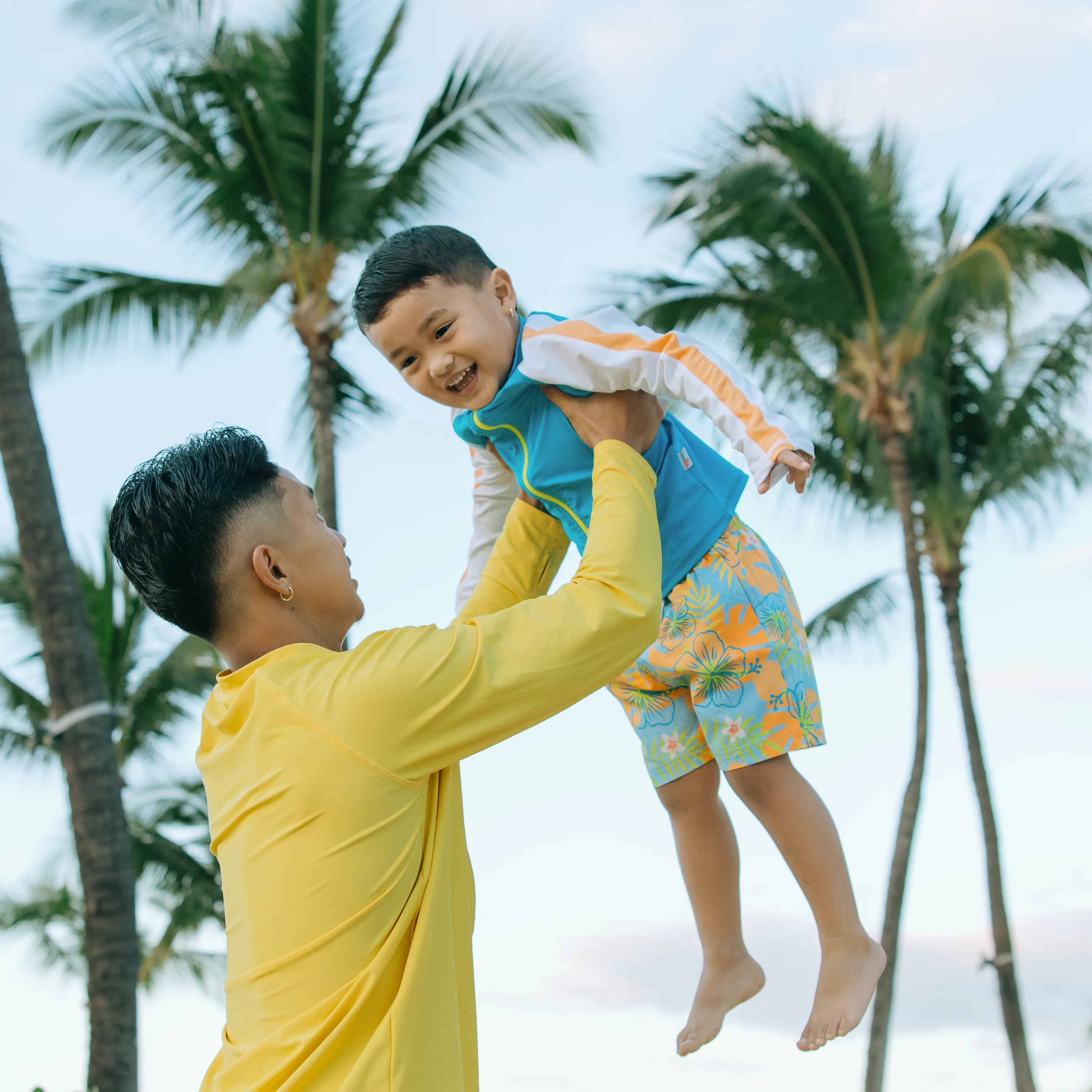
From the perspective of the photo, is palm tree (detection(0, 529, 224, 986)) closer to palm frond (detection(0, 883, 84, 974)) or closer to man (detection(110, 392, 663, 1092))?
palm frond (detection(0, 883, 84, 974))

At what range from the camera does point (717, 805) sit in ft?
8.82

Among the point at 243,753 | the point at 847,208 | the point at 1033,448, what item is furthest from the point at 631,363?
the point at 1033,448

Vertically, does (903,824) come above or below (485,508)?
above

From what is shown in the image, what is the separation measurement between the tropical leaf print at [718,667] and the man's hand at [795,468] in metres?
0.50

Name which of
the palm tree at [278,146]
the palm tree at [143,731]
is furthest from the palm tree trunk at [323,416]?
the palm tree at [143,731]

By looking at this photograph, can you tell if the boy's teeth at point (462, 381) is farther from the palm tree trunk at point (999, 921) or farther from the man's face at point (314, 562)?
the palm tree trunk at point (999, 921)

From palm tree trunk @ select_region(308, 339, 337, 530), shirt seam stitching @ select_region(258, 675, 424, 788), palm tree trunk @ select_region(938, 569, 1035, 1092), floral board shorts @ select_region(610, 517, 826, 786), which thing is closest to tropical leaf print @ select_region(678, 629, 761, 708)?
floral board shorts @ select_region(610, 517, 826, 786)

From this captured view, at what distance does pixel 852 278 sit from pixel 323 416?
601 centimetres

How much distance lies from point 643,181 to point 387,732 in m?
11.7

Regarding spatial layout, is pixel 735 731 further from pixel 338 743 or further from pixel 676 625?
pixel 338 743

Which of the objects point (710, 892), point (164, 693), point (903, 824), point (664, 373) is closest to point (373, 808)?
point (664, 373)

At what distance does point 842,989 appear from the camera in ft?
8.09

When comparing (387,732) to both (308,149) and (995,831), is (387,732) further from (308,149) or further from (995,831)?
(995,831)

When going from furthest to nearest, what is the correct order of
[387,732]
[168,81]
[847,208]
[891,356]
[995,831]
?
1. [995,831]
2. [891,356]
3. [847,208]
4. [168,81]
5. [387,732]
